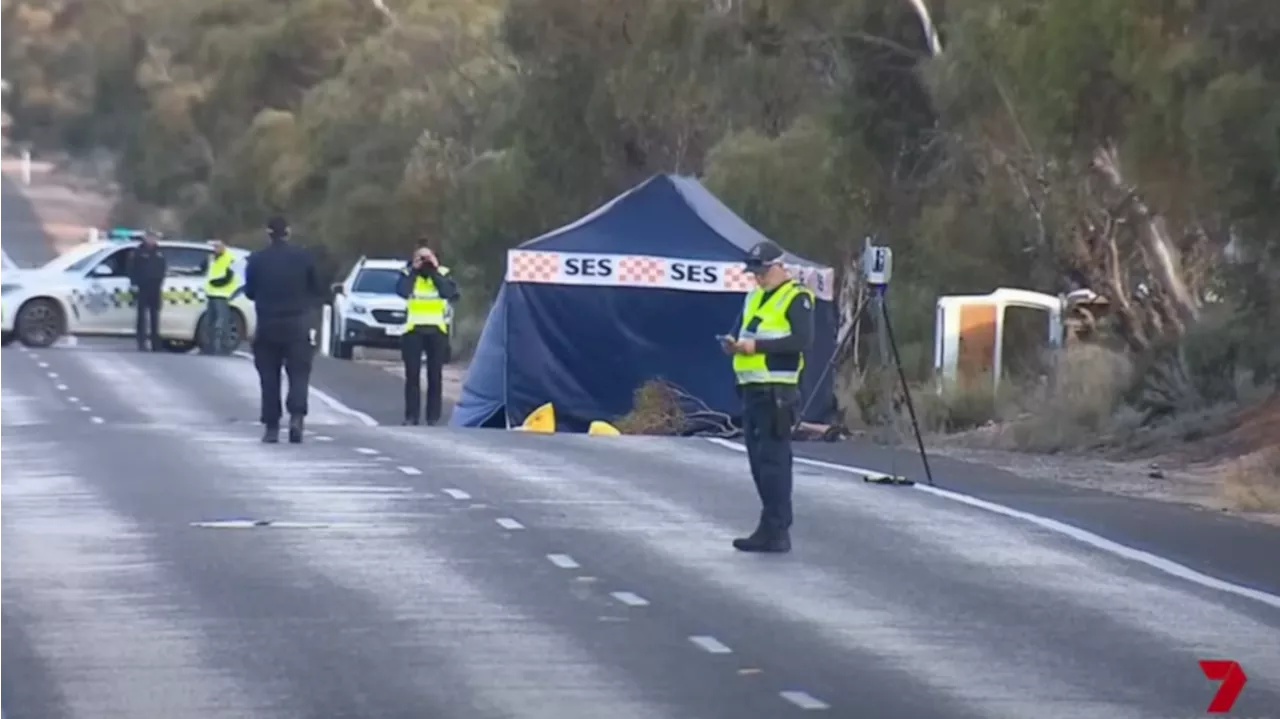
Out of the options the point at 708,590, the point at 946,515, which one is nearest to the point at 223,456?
the point at 946,515

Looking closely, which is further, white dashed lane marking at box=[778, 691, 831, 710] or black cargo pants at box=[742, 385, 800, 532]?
black cargo pants at box=[742, 385, 800, 532]

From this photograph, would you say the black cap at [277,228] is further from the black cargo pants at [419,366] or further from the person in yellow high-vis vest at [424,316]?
the black cargo pants at [419,366]

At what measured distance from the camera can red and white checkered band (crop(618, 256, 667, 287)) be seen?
A: 27969mm

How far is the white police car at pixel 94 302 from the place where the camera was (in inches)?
1523

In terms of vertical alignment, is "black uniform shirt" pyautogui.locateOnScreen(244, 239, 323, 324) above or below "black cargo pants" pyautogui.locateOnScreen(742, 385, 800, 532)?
above

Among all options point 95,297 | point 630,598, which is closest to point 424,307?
point 630,598

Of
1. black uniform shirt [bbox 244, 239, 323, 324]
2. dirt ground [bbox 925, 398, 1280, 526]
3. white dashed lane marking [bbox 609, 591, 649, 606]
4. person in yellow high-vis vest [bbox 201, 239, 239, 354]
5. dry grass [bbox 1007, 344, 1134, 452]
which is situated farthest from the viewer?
person in yellow high-vis vest [bbox 201, 239, 239, 354]

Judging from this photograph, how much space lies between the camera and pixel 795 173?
1426 inches

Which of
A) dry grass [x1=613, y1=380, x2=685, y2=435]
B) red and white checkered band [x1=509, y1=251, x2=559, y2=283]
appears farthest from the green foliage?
red and white checkered band [x1=509, y1=251, x2=559, y2=283]

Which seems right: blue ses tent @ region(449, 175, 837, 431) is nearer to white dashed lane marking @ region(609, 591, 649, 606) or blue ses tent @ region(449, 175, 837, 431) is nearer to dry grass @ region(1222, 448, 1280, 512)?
dry grass @ region(1222, 448, 1280, 512)

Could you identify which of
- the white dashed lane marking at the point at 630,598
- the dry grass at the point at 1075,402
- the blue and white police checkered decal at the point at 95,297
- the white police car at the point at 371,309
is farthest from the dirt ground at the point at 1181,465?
the white police car at the point at 371,309

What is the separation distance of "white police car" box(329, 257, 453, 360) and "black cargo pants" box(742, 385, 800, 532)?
28.0 meters

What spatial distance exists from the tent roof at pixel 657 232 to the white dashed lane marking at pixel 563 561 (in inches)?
538

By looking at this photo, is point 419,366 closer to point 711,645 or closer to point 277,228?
point 277,228
